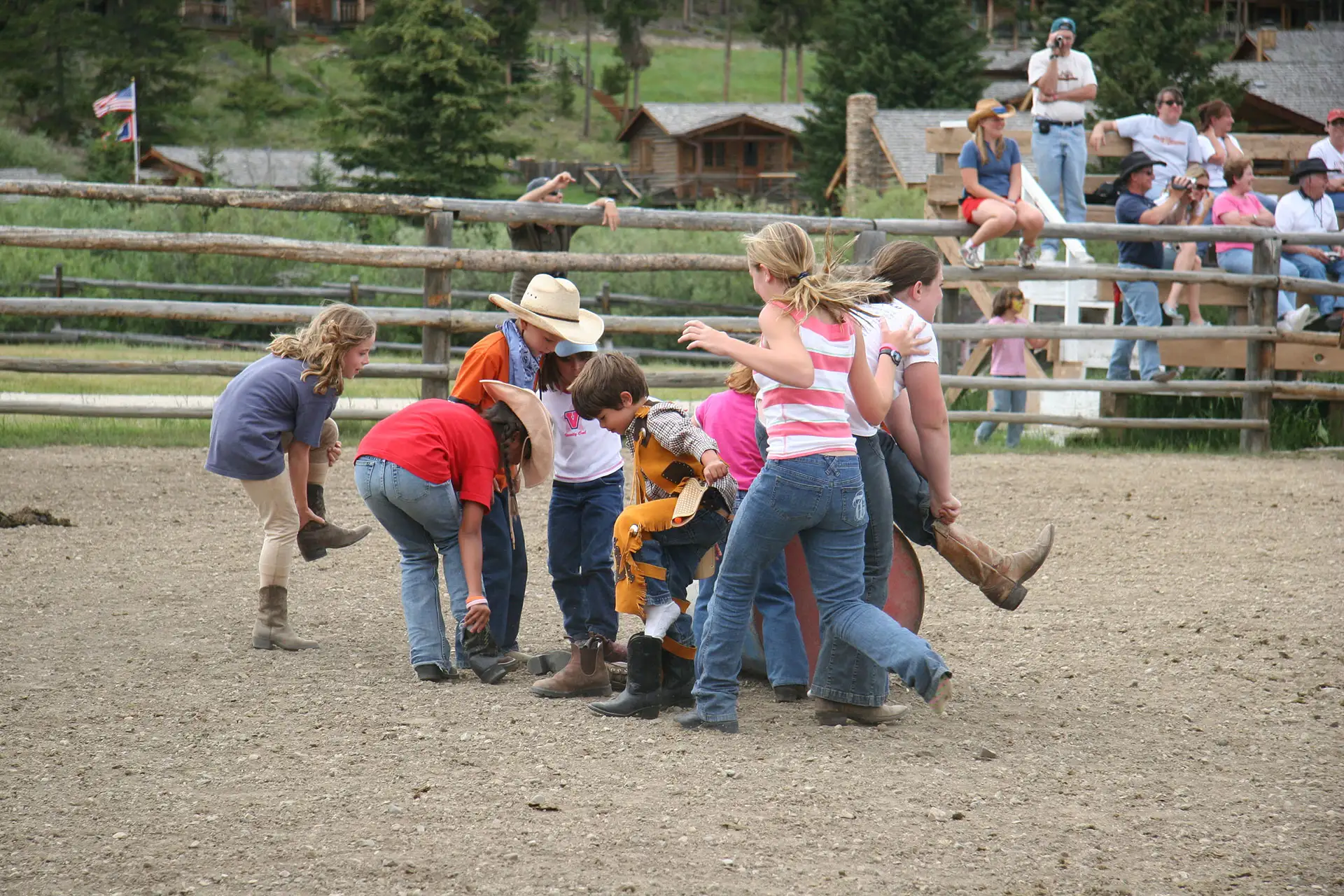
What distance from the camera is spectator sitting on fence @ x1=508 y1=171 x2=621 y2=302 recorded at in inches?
315

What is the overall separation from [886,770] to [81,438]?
7.66 metres

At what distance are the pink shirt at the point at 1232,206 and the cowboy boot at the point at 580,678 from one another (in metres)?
8.16

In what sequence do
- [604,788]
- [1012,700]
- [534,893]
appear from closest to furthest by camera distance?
[534,893]
[604,788]
[1012,700]

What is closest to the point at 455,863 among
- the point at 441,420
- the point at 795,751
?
the point at 795,751

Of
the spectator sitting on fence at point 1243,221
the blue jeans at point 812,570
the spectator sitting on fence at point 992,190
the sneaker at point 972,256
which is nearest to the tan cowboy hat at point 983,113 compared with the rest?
the spectator sitting on fence at point 992,190

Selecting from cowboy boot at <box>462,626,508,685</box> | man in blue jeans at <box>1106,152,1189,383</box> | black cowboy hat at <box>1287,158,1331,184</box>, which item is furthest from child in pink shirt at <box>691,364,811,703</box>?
black cowboy hat at <box>1287,158,1331,184</box>

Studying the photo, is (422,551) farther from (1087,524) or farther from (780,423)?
(1087,524)

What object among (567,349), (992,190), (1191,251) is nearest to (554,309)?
(567,349)

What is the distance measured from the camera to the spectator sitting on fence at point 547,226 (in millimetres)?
8000

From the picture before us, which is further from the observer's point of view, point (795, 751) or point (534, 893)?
point (795, 751)

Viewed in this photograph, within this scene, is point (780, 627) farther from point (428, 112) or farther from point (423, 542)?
point (428, 112)

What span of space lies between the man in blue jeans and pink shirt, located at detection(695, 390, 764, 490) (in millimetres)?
6751

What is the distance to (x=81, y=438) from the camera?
31.4ft

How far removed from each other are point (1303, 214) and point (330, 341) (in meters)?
8.83
